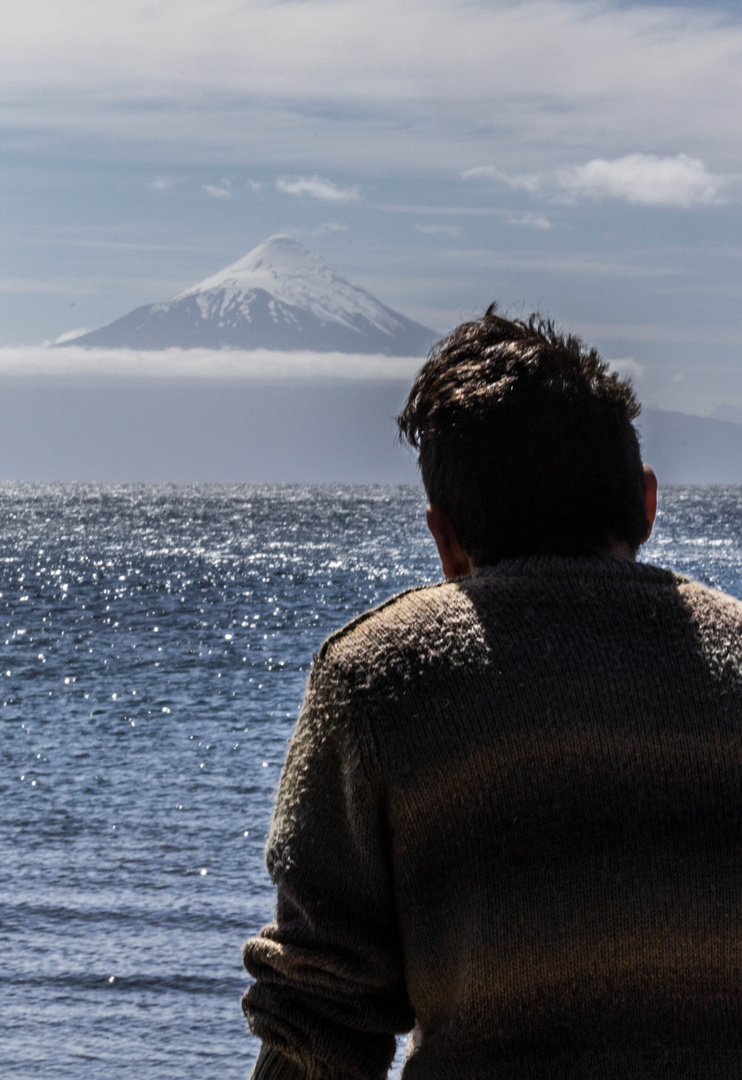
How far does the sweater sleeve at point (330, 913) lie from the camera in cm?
158

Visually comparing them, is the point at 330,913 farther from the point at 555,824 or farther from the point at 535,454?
the point at 535,454

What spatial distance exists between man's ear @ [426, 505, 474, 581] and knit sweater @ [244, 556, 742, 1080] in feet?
0.56

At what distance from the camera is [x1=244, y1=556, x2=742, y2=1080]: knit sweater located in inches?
60.3

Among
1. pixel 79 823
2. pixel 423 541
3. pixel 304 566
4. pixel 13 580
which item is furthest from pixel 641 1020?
pixel 423 541

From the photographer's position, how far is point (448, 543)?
1.77 meters

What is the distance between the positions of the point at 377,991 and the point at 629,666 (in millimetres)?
555

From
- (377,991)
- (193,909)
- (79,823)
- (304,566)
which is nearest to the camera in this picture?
(377,991)

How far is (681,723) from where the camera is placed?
60.6 inches

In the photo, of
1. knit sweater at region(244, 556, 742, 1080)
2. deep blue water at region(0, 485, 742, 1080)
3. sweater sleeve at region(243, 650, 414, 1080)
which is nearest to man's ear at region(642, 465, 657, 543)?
knit sweater at region(244, 556, 742, 1080)

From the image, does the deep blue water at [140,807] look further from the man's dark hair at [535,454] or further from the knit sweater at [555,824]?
the man's dark hair at [535,454]

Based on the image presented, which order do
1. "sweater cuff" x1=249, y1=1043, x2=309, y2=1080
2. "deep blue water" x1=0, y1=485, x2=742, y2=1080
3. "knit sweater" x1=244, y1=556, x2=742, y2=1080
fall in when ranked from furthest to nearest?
"deep blue water" x1=0, y1=485, x2=742, y2=1080
"sweater cuff" x1=249, y1=1043, x2=309, y2=1080
"knit sweater" x1=244, y1=556, x2=742, y2=1080

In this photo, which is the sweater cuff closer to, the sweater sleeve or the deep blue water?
the sweater sleeve

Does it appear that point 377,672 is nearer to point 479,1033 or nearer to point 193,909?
point 479,1033

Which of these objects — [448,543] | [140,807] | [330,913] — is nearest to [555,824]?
[330,913]
